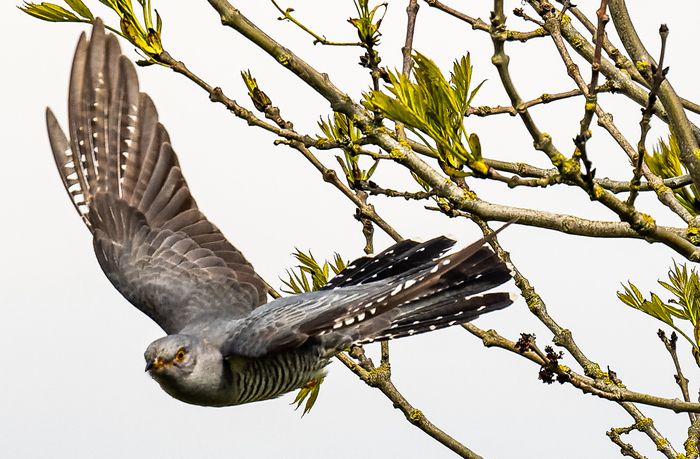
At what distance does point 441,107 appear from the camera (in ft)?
8.51

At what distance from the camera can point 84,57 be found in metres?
4.46

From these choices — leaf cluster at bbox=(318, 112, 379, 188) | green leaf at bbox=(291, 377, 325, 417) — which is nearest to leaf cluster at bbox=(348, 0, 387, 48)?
leaf cluster at bbox=(318, 112, 379, 188)

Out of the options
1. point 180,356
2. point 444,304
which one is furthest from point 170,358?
point 444,304

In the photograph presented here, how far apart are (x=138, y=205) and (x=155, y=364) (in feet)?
A: 4.16

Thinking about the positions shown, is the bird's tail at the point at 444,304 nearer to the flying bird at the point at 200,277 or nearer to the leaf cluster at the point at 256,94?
the flying bird at the point at 200,277

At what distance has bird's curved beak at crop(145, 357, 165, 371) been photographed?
3584 mm

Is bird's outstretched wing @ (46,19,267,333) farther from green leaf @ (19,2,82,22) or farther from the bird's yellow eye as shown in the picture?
green leaf @ (19,2,82,22)

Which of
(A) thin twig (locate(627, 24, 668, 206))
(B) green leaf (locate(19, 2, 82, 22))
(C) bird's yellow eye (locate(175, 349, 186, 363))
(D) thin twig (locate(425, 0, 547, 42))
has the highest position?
(D) thin twig (locate(425, 0, 547, 42))

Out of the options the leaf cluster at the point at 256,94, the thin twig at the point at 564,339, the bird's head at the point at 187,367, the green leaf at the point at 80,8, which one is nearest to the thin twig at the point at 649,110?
the thin twig at the point at 564,339

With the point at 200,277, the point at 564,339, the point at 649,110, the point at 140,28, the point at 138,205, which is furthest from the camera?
the point at 138,205

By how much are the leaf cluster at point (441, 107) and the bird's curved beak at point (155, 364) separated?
4.79 ft

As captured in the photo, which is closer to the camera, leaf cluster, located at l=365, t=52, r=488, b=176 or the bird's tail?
leaf cluster, located at l=365, t=52, r=488, b=176

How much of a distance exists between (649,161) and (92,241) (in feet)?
8.17

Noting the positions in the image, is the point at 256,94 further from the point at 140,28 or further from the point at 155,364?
the point at 155,364
